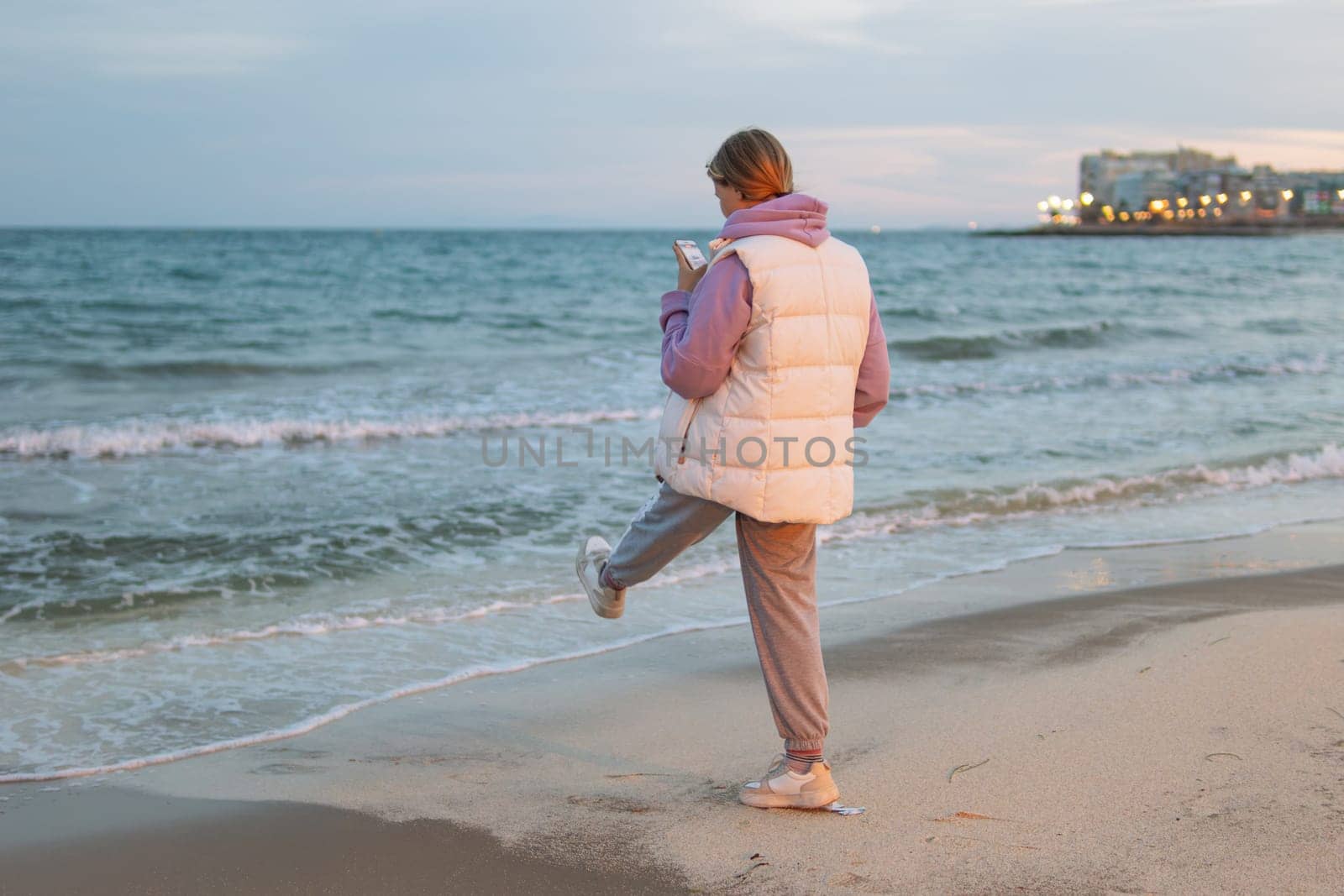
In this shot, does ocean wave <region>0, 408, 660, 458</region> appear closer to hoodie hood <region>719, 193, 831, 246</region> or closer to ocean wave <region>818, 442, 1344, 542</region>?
ocean wave <region>818, 442, 1344, 542</region>

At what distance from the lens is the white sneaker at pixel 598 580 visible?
3.25 m

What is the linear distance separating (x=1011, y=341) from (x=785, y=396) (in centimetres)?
1754

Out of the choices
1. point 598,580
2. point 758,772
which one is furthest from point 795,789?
point 598,580

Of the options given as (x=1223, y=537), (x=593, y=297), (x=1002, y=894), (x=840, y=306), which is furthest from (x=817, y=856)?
(x=593, y=297)

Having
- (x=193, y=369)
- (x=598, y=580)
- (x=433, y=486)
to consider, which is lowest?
(x=433, y=486)

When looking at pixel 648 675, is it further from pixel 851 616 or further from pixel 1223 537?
pixel 1223 537

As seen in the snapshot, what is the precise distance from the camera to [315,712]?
3.81 m

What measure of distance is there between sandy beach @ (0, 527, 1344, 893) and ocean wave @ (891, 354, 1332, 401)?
8.85m

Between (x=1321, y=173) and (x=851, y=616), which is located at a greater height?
(x=1321, y=173)

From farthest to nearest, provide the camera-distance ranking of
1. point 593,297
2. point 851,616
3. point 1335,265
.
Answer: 1. point 1335,265
2. point 593,297
3. point 851,616

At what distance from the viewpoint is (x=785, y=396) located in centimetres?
267

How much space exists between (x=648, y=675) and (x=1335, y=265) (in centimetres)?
4837

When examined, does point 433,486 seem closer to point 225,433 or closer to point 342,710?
point 225,433

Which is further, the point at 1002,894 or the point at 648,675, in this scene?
the point at 648,675
